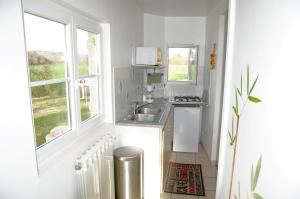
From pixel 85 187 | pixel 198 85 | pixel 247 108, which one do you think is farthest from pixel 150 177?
pixel 198 85

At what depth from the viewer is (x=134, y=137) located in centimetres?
244

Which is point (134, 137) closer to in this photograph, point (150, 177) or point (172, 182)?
point (150, 177)

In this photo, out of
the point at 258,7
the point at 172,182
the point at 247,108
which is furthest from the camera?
the point at 172,182

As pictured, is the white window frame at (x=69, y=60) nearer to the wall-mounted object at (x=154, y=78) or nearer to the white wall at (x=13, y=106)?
the white wall at (x=13, y=106)

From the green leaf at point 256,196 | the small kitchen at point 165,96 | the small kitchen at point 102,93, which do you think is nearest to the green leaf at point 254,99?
the green leaf at point 256,196

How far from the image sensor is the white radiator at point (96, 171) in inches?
59.2

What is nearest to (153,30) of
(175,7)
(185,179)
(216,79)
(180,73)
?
(175,7)

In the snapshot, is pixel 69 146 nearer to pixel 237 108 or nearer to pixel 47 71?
pixel 47 71

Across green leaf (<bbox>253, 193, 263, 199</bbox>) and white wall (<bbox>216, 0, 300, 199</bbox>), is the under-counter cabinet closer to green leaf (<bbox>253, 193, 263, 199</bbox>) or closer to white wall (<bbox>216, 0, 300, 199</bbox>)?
white wall (<bbox>216, 0, 300, 199</bbox>)

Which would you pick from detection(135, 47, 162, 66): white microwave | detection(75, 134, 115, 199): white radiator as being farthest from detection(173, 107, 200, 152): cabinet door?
detection(75, 134, 115, 199): white radiator

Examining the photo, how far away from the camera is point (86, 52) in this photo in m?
1.94

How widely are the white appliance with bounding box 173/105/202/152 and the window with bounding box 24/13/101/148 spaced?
213 centimetres

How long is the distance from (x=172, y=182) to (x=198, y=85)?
7.44 feet

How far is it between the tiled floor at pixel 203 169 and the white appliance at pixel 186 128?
15 centimetres
